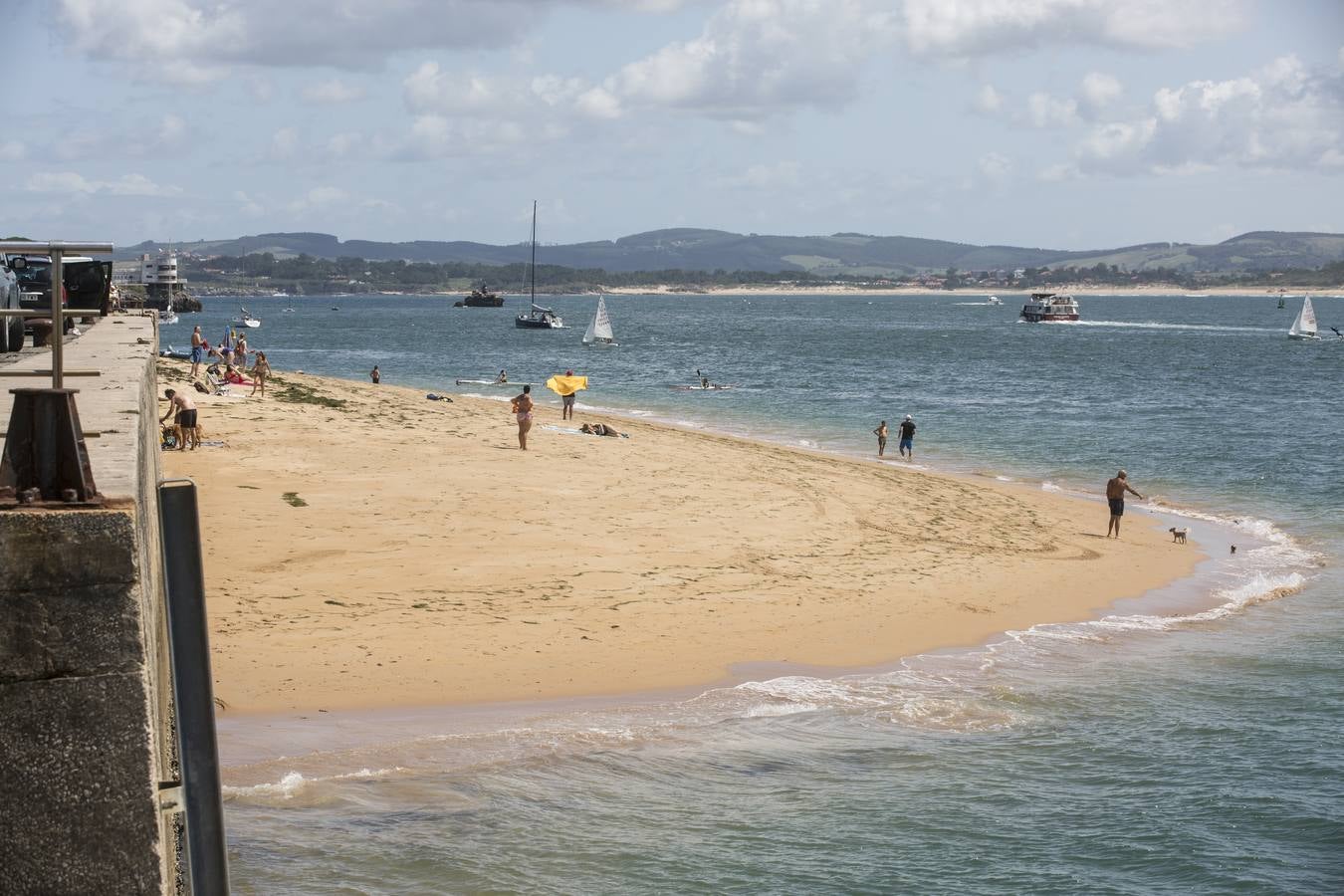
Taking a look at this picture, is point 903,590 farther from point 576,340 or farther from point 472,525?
point 576,340

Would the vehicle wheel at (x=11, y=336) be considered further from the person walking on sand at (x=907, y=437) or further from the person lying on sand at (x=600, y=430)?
the person walking on sand at (x=907, y=437)

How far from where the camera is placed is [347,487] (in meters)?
22.4

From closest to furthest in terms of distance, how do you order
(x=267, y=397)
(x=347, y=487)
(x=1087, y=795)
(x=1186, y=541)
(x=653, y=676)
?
1. (x=1087, y=795)
2. (x=653, y=676)
3. (x=347, y=487)
4. (x=1186, y=541)
5. (x=267, y=397)

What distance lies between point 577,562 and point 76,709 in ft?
47.3

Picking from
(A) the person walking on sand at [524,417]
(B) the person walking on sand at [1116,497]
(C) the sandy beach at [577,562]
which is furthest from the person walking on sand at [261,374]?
(B) the person walking on sand at [1116,497]

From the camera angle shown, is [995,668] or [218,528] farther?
[218,528]

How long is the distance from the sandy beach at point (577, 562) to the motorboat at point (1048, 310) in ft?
419

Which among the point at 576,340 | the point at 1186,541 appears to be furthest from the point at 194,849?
the point at 576,340

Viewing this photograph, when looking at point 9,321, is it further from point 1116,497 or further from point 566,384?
point 566,384

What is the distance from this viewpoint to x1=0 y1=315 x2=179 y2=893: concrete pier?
3992 mm

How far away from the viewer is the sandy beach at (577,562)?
1430 centimetres

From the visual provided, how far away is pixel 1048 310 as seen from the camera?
6029 inches

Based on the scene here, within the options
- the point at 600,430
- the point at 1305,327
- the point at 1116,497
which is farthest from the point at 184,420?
the point at 1305,327

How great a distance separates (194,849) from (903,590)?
49.8 ft
